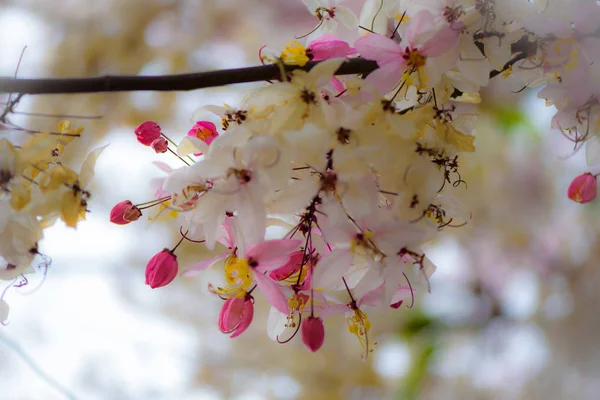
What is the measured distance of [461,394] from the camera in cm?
79

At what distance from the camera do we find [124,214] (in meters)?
0.26

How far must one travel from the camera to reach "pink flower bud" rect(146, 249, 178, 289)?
257mm

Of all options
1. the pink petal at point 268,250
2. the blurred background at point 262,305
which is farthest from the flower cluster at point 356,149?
the blurred background at point 262,305

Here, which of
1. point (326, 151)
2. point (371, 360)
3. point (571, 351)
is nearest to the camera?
point (326, 151)

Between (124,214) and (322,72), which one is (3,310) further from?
(322,72)

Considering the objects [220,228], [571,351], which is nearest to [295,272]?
[220,228]

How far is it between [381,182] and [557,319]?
637 mm

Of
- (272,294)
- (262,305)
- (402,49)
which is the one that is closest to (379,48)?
(402,49)

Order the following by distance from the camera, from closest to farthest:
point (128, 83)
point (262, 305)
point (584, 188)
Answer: point (128, 83) < point (584, 188) < point (262, 305)

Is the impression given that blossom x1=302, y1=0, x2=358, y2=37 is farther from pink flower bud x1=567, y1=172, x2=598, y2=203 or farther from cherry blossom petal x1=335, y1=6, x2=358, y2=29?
pink flower bud x1=567, y1=172, x2=598, y2=203

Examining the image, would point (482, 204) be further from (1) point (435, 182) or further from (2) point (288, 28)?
(1) point (435, 182)

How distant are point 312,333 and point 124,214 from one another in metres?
0.10

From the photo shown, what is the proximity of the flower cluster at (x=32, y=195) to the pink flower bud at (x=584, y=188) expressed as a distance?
0.25 metres

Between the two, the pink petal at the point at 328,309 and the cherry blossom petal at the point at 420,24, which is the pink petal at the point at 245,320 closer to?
the pink petal at the point at 328,309
